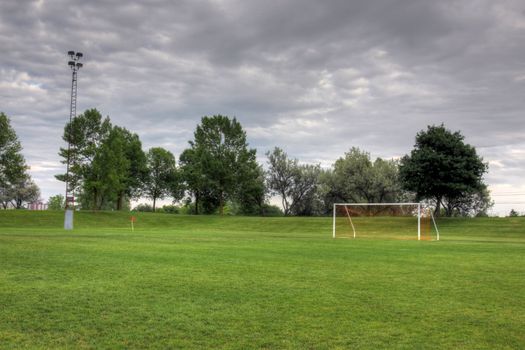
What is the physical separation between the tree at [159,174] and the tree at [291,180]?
20.9 meters

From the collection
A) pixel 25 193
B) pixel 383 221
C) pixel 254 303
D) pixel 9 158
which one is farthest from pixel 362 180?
pixel 25 193

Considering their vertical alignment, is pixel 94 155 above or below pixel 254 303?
above

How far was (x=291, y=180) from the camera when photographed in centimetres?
8881

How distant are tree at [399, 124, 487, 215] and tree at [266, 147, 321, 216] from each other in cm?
3548

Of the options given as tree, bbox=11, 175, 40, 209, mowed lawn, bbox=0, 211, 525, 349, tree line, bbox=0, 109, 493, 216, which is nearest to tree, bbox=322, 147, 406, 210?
tree line, bbox=0, 109, 493, 216

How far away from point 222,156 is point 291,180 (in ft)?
66.5

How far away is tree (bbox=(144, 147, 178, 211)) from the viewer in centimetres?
9412

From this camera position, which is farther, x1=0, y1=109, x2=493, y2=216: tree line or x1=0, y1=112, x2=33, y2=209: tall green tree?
x1=0, y1=112, x2=33, y2=209: tall green tree

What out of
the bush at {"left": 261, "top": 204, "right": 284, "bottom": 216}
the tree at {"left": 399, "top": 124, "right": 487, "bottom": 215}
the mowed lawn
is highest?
the tree at {"left": 399, "top": 124, "right": 487, "bottom": 215}

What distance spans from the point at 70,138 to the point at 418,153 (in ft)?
152

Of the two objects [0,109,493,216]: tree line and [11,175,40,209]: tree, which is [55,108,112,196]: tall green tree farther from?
[11,175,40,209]: tree

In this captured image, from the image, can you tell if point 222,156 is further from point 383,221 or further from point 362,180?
point 383,221

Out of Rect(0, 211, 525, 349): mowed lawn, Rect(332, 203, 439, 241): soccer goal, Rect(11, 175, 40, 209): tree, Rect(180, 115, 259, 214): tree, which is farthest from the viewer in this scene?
Rect(11, 175, 40, 209): tree

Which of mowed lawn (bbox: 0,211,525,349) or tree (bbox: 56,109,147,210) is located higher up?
tree (bbox: 56,109,147,210)
